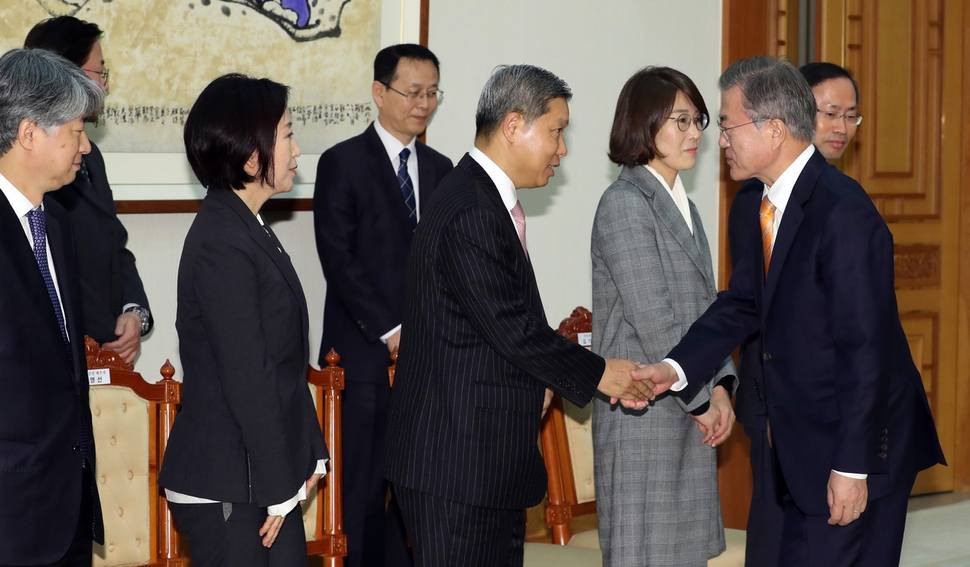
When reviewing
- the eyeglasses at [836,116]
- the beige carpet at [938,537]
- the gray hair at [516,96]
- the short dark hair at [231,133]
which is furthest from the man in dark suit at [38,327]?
the beige carpet at [938,537]

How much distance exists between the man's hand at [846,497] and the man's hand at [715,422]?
52 centimetres

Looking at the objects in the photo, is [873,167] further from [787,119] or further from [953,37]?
[787,119]

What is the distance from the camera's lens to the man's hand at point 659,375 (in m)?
2.62

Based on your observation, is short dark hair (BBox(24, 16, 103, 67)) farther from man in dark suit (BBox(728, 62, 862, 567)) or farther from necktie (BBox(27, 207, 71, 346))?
man in dark suit (BBox(728, 62, 862, 567))

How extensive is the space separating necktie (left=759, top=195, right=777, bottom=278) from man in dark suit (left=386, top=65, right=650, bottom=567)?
0.61 meters

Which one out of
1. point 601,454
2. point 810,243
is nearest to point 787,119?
point 810,243

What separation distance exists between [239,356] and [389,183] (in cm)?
161

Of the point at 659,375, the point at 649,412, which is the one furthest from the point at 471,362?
the point at 649,412

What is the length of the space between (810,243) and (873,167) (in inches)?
126

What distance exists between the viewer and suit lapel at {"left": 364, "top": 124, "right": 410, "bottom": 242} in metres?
3.62

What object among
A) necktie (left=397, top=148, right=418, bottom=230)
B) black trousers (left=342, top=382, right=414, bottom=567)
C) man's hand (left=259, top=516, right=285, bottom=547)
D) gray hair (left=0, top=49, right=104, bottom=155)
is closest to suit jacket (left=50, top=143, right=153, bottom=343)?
black trousers (left=342, top=382, right=414, bottom=567)

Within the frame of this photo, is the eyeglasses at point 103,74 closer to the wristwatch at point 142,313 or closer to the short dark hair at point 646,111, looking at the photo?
the wristwatch at point 142,313

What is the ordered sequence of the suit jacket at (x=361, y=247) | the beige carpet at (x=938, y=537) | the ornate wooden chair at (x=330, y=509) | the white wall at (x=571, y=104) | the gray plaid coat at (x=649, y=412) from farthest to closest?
the beige carpet at (x=938, y=537) → the white wall at (x=571, y=104) → the suit jacket at (x=361, y=247) → the ornate wooden chair at (x=330, y=509) → the gray plaid coat at (x=649, y=412)

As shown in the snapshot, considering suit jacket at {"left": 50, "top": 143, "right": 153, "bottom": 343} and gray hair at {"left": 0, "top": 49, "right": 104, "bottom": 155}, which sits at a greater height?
gray hair at {"left": 0, "top": 49, "right": 104, "bottom": 155}
